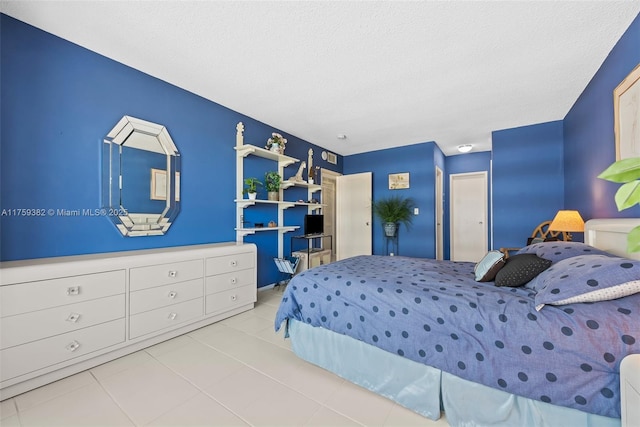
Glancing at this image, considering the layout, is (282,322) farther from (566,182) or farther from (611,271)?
(566,182)

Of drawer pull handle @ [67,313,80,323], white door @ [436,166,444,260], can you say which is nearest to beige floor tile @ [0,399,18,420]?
drawer pull handle @ [67,313,80,323]

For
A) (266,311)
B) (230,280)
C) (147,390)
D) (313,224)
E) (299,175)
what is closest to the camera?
(147,390)

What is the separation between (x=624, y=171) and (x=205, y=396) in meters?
2.17

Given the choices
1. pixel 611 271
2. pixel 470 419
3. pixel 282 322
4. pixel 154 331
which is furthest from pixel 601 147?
pixel 154 331

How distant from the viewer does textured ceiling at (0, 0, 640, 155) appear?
64.7 inches

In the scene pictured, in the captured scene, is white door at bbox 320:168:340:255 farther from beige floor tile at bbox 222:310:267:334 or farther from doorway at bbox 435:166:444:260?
beige floor tile at bbox 222:310:267:334

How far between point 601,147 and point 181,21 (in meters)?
3.61

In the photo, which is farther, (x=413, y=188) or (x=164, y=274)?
(x=413, y=188)

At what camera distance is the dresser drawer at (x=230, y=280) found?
99.3 inches

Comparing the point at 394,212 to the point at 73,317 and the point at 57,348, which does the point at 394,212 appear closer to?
the point at 73,317

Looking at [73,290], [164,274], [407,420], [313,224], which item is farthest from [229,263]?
[407,420]

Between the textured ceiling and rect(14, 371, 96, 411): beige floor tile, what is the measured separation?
8.16 ft

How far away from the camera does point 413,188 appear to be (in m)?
4.69

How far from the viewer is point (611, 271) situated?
1153mm
